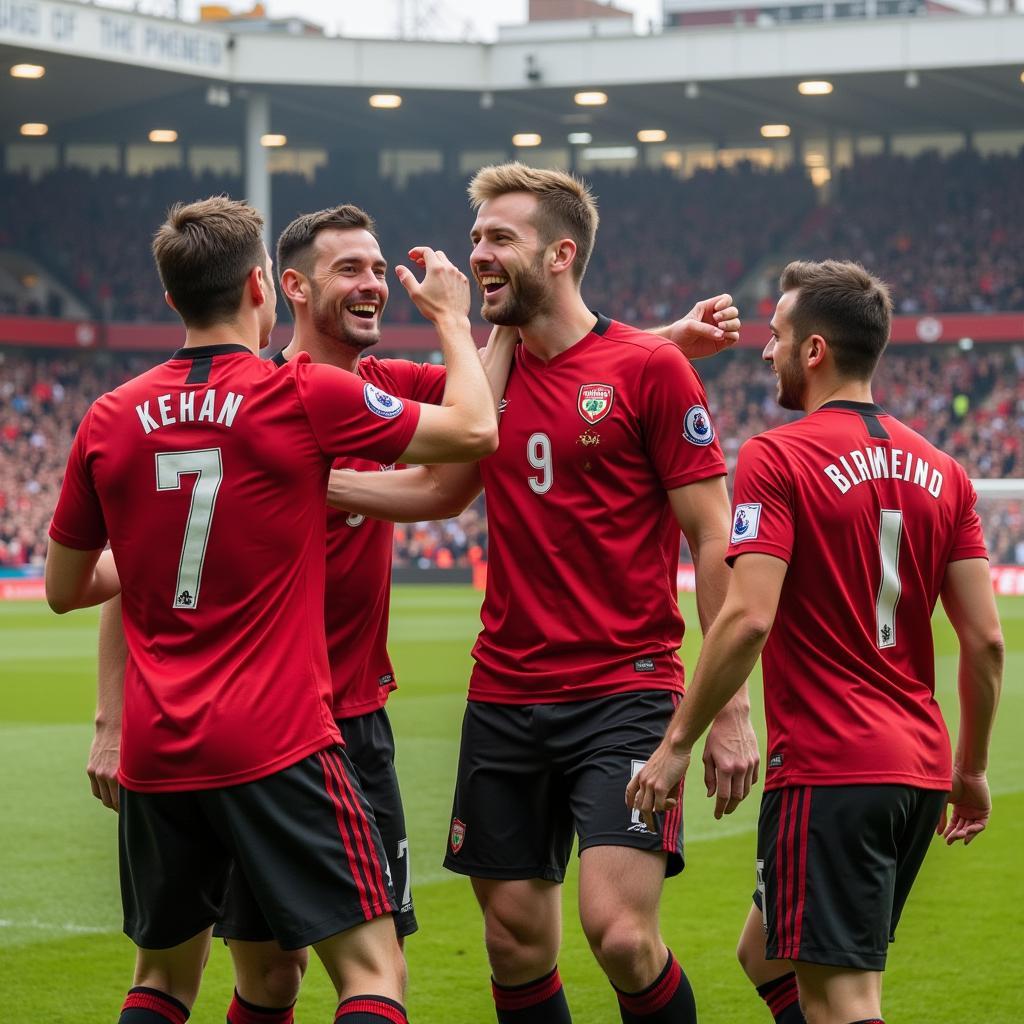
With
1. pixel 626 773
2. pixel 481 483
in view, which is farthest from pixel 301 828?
pixel 481 483

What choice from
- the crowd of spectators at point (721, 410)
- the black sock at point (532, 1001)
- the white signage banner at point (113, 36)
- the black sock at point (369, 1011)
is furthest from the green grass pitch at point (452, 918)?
the crowd of spectators at point (721, 410)

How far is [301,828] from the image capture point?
374 cm

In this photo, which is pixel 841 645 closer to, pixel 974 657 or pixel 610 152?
pixel 974 657

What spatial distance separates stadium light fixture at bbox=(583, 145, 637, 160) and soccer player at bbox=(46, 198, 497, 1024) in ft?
139

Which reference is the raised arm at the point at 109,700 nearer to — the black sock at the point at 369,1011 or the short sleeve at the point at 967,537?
the black sock at the point at 369,1011

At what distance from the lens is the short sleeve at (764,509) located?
3932 millimetres

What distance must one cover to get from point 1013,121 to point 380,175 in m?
16.4

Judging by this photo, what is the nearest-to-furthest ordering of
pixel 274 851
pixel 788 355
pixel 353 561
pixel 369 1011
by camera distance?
pixel 369 1011, pixel 274 851, pixel 788 355, pixel 353 561

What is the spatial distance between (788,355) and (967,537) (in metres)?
0.64

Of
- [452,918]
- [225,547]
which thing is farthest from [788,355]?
[452,918]

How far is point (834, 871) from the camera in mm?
3928

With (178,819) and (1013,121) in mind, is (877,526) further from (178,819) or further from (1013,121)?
(1013,121)

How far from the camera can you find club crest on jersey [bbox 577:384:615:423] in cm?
467

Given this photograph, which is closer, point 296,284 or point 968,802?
point 968,802
